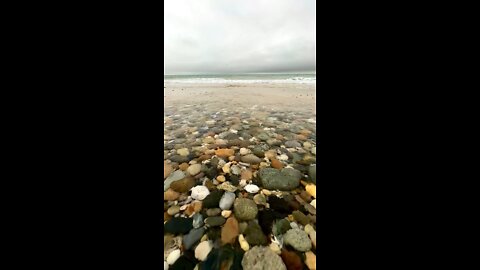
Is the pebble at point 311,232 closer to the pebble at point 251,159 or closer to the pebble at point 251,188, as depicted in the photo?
the pebble at point 251,188

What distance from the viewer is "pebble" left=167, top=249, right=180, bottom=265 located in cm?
144

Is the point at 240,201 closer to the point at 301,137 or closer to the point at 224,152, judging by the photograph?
the point at 224,152

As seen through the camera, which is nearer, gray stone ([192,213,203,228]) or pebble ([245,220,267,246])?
pebble ([245,220,267,246])

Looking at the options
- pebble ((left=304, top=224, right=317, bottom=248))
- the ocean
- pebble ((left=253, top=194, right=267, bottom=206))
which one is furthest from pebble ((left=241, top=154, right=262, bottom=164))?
the ocean

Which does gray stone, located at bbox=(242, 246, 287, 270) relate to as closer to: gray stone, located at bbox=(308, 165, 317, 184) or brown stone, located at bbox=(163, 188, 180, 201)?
brown stone, located at bbox=(163, 188, 180, 201)

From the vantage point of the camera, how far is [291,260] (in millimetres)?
1474

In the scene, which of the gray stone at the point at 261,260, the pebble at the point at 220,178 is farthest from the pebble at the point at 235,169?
the gray stone at the point at 261,260

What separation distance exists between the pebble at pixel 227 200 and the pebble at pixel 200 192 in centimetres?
17

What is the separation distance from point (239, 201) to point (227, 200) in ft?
0.37
